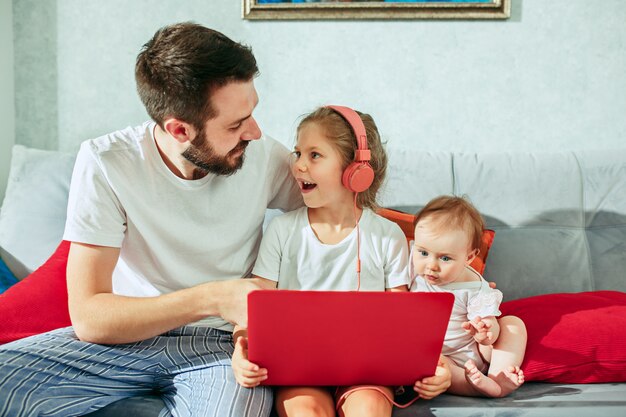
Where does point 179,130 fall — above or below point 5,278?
above

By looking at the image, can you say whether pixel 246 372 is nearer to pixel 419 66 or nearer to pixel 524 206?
pixel 524 206

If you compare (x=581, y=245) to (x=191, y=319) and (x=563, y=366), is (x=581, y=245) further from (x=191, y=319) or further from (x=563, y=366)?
(x=191, y=319)

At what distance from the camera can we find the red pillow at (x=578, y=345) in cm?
152

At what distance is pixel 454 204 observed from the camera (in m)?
1.66

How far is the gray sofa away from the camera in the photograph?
1.91 metres

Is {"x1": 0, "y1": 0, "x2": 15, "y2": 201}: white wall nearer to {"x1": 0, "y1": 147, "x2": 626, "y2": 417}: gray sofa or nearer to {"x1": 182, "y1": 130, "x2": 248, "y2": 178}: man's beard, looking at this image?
{"x1": 0, "y1": 147, "x2": 626, "y2": 417}: gray sofa

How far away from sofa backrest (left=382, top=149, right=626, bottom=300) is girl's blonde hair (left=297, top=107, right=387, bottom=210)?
26cm

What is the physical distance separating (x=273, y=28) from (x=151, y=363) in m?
1.37

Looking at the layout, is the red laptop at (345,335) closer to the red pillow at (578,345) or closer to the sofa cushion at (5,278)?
the red pillow at (578,345)

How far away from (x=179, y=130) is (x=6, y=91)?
123cm

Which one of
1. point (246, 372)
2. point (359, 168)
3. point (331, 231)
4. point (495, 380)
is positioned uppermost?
point (359, 168)

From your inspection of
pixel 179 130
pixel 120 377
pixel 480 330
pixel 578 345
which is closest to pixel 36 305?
pixel 120 377

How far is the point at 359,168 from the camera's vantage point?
A: 1.55 metres

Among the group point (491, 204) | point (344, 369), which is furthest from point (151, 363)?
point (491, 204)
